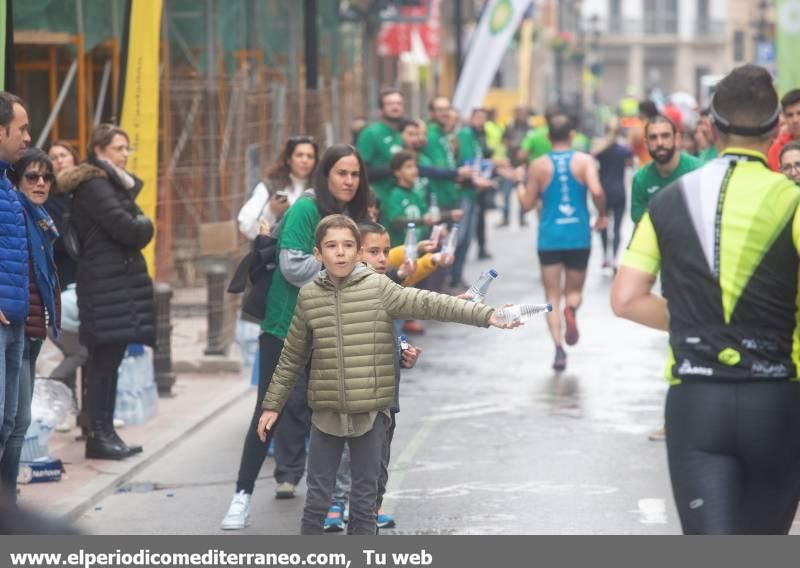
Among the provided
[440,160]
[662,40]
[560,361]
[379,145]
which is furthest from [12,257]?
[662,40]

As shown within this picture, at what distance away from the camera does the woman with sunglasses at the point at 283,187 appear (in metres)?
9.95

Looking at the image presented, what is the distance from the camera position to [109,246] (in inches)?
400

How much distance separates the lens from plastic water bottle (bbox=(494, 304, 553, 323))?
22.5 feet

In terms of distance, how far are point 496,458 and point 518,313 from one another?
3.98 meters

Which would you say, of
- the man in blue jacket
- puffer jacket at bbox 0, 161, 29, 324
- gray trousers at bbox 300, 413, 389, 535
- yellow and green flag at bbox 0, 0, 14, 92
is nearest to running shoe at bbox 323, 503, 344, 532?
gray trousers at bbox 300, 413, 389, 535

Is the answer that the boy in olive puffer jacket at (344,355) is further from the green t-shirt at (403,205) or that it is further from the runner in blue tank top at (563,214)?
the runner in blue tank top at (563,214)

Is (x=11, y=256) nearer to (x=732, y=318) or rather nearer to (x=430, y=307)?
(x=430, y=307)

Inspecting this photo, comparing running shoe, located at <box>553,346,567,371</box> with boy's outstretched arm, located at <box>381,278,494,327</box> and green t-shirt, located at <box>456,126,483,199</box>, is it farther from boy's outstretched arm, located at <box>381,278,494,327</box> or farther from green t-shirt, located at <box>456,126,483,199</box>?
boy's outstretched arm, located at <box>381,278,494,327</box>

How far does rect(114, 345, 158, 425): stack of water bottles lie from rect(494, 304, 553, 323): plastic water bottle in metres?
5.21

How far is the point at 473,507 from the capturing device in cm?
925

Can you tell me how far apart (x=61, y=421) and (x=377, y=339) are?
15.1 feet
